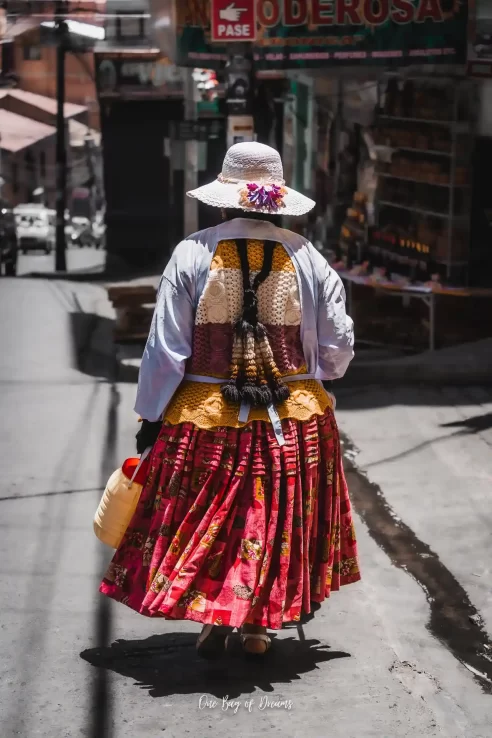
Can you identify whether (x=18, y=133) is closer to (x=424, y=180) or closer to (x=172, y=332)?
(x=424, y=180)

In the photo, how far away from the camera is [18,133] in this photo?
3744cm

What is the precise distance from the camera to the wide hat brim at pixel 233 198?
15.3 ft

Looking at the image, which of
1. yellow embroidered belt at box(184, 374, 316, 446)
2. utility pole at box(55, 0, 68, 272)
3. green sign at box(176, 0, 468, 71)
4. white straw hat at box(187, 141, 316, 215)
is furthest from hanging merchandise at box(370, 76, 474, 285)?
utility pole at box(55, 0, 68, 272)

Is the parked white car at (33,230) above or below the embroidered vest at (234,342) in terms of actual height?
below

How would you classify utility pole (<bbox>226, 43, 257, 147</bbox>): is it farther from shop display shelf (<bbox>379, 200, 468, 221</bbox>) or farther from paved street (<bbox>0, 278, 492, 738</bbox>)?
paved street (<bbox>0, 278, 492, 738</bbox>)

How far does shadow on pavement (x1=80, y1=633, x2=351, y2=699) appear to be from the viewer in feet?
14.9

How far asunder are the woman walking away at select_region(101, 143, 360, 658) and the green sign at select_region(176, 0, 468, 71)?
6.79m

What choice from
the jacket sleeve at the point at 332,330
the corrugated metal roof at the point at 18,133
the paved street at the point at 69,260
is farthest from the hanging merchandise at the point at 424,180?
the corrugated metal roof at the point at 18,133

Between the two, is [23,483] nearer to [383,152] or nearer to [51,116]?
[383,152]

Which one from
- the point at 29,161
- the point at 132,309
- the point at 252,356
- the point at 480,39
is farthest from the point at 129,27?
the point at 252,356

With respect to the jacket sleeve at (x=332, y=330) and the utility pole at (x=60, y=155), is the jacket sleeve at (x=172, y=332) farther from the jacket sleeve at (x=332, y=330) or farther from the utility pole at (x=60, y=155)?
the utility pole at (x=60, y=155)

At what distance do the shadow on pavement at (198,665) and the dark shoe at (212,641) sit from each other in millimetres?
33

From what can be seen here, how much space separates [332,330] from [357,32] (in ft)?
23.6

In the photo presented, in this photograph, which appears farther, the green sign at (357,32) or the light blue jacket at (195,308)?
the green sign at (357,32)
